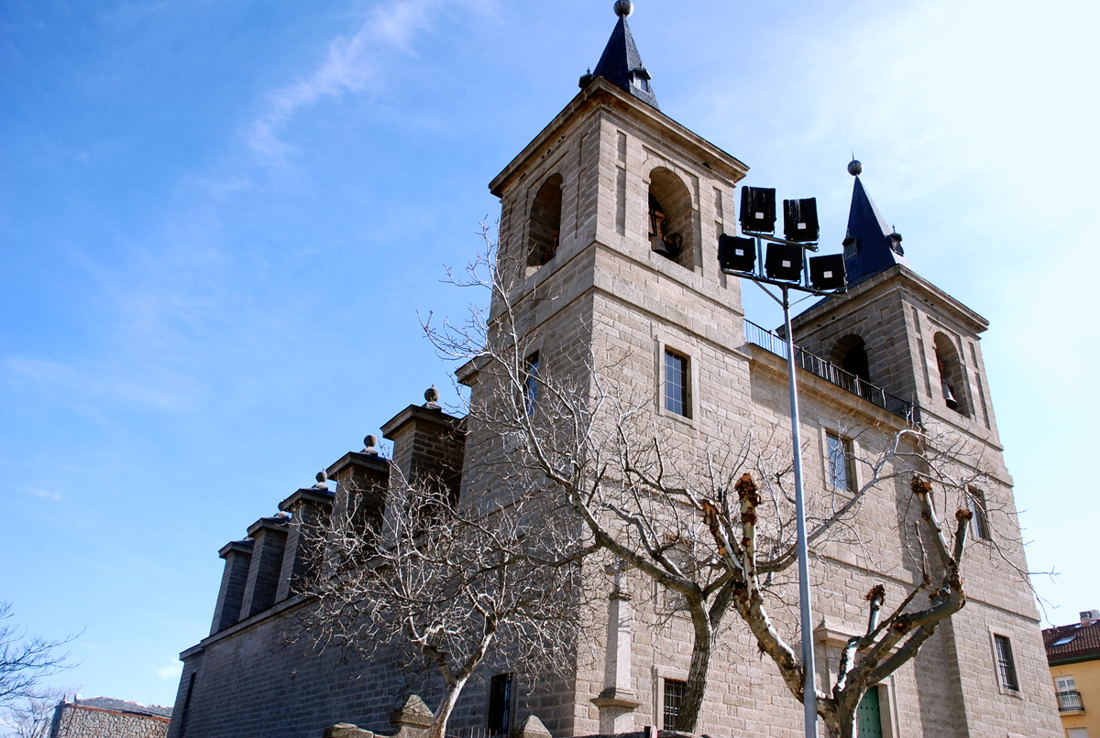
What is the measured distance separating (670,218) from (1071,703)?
26.0 metres

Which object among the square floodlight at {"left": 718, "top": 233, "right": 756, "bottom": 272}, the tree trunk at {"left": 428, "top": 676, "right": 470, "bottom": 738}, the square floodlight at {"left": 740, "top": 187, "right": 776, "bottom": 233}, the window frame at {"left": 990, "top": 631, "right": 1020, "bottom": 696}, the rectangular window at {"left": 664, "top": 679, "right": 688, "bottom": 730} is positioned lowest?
the tree trunk at {"left": 428, "top": 676, "right": 470, "bottom": 738}

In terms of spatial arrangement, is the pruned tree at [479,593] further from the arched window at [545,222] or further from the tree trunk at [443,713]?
the arched window at [545,222]

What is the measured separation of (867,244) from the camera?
25469 mm

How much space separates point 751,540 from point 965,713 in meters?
12.1

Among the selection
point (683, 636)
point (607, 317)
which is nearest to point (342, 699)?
point (683, 636)

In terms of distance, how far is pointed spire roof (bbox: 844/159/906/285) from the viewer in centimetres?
2452

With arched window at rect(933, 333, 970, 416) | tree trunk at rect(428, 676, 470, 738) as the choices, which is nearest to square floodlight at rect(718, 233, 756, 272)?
tree trunk at rect(428, 676, 470, 738)

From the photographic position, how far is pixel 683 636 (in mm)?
12906

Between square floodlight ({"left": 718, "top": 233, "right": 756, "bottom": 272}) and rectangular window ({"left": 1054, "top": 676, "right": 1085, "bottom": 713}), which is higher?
square floodlight ({"left": 718, "top": 233, "right": 756, "bottom": 272})

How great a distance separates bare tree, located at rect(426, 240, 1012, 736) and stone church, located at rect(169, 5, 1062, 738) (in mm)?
381

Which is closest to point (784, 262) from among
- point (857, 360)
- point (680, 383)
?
point (680, 383)

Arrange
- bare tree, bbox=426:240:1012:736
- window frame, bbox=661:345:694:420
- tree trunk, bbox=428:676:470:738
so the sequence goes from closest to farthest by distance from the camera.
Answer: bare tree, bbox=426:240:1012:736 < tree trunk, bbox=428:676:470:738 < window frame, bbox=661:345:694:420

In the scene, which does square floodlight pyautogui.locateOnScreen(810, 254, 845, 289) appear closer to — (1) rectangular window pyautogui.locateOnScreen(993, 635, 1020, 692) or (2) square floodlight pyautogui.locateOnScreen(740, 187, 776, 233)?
(2) square floodlight pyautogui.locateOnScreen(740, 187, 776, 233)

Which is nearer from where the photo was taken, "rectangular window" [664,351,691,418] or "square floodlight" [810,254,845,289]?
"square floodlight" [810,254,845,289]
